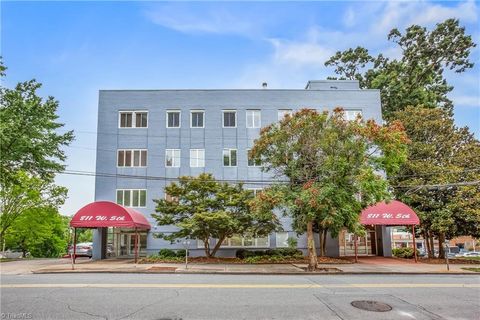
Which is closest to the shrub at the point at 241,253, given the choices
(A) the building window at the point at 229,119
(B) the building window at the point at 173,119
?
(A) the building window at the point at 229,119

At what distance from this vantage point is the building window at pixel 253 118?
3350 cm

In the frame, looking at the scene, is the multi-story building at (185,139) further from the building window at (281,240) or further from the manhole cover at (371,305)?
the manhole cover at (371,305)

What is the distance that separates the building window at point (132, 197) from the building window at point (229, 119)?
28.5 ft

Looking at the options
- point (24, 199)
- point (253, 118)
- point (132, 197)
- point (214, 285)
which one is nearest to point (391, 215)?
point (253, 118)

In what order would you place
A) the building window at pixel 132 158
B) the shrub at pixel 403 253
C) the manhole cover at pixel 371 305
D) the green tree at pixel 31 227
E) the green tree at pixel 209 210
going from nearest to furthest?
the manhole cover at pixel 371 305
the green tree at pixel 209 210
the building window at pixel 132 158
the shrub at pixel 403 253
the green tree at pixel 31 227

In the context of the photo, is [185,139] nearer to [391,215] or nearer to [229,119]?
[229,119]

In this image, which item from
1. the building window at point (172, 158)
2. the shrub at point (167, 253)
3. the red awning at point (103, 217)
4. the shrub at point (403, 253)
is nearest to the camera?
the red awning at point (103, 217)

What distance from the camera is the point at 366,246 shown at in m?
34.4

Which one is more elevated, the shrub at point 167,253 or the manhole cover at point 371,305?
the shrub at point 167,253

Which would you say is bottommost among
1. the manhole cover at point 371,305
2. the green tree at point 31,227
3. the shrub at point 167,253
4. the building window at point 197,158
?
the manhole cover at point 371,305

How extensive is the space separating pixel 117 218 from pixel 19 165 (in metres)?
6.94

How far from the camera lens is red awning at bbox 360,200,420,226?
27.5 meters

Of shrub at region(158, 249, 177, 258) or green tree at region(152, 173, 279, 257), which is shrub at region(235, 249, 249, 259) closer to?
green tree at region(152, 173, 279, 257)

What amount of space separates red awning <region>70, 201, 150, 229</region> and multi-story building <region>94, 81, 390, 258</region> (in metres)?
5.93
